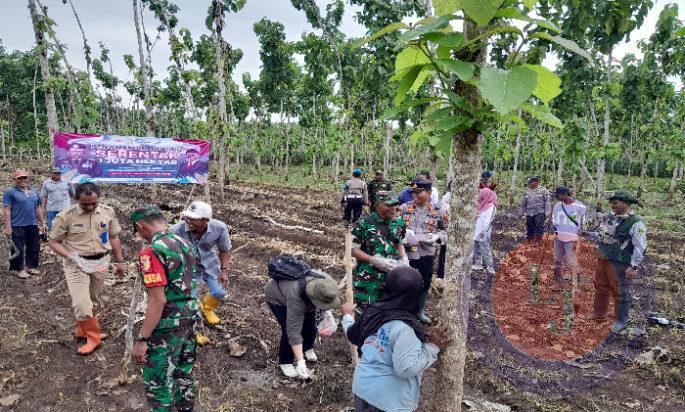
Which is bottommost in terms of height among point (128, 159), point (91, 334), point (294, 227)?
point (91, 334)

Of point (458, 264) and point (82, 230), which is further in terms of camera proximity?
point (82, 230)

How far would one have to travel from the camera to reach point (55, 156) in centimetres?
704

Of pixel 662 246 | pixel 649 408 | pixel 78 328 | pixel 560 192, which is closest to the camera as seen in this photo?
pixel 649 408

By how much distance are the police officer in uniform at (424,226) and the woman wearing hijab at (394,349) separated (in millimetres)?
2695

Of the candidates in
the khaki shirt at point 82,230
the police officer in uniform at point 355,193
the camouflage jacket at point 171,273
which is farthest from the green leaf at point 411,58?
the police officer in uniform at point 355,193

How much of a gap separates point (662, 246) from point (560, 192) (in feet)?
22.0

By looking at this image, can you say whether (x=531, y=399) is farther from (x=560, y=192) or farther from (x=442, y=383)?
(x=560, y=192)

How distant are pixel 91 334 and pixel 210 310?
121 cm

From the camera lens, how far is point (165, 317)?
3037mm

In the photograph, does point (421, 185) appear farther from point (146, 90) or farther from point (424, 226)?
point (146, 90)

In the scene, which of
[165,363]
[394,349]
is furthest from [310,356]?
[394,349]

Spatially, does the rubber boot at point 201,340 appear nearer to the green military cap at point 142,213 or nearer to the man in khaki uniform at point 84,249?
the man in khaki uniform at point 84,249

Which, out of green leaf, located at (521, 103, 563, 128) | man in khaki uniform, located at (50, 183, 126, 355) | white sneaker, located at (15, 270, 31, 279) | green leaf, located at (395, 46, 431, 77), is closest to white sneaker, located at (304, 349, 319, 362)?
man in khaki uniform, located at (50, 183, 126, 355)

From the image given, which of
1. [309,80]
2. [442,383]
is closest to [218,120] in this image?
[309,80]
